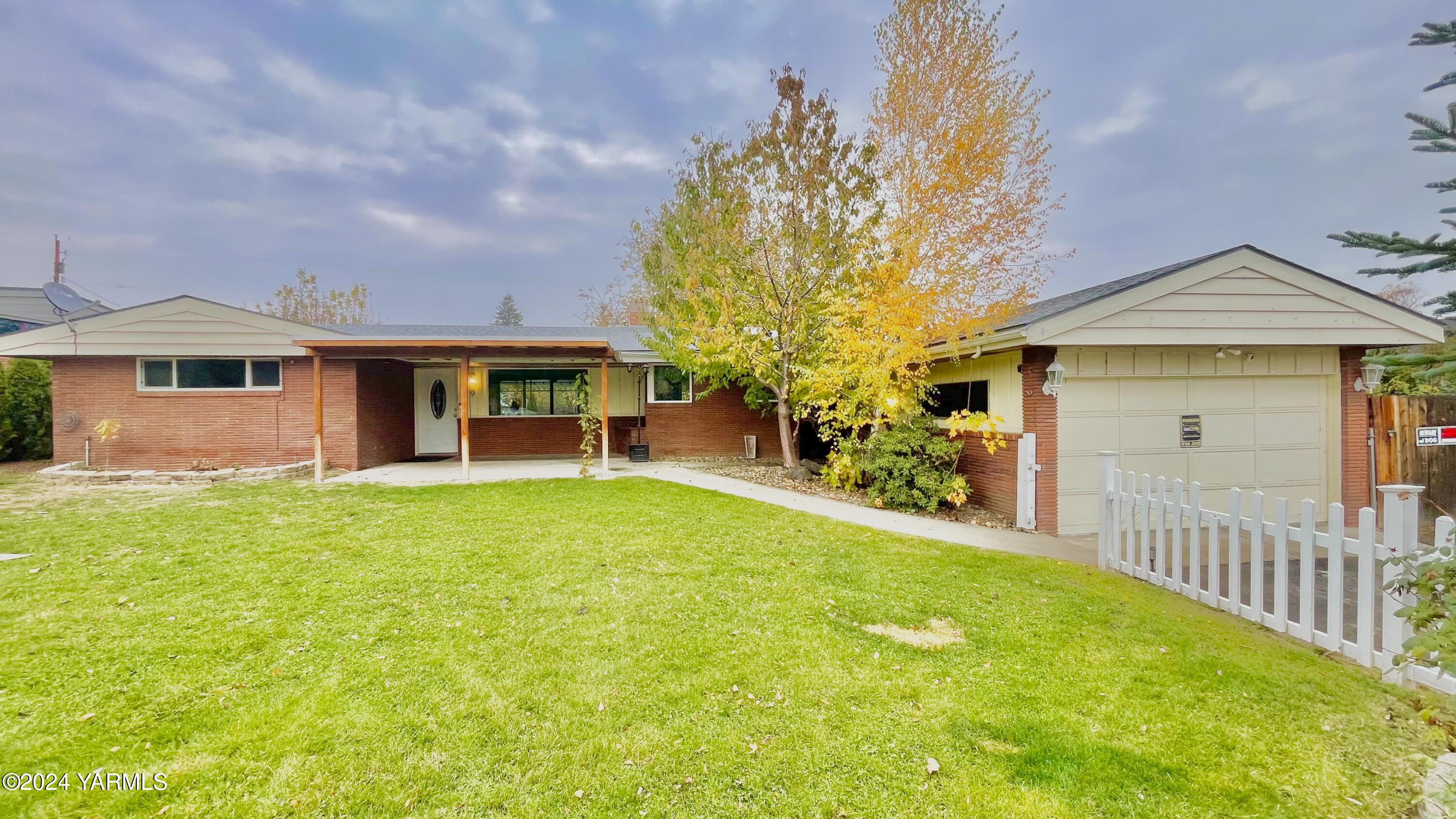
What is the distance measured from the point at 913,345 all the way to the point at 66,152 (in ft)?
87.8

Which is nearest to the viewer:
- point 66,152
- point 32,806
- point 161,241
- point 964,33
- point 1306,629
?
point 32,806

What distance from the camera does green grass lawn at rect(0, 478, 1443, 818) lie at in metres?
2.19

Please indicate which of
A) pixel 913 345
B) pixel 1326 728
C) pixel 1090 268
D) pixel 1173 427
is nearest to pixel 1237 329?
pixel 1173 427

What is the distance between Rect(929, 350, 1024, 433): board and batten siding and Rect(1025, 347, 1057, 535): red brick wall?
8.8 inches

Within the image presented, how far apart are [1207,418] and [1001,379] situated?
277 cm

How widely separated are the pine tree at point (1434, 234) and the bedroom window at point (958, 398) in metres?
5.85

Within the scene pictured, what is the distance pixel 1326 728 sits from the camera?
2643mm

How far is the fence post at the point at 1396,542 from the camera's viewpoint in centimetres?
309

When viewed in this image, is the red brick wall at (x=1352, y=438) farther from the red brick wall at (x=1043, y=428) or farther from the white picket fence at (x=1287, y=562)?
the red brick wall at (x=1043, y=428)

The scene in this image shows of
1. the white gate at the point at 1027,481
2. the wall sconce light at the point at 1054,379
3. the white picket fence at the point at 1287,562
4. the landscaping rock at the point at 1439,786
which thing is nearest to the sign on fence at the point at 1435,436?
the white picket fence at the point at 1287,562

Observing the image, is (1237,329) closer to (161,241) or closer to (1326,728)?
(1326,728)

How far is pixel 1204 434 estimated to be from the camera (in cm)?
761

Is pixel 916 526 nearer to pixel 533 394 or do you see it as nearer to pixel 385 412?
pixel 533 394

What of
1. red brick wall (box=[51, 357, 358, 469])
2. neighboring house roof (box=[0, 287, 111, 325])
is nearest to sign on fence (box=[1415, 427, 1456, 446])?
red brick wall (box=[51, 357, 358, 469])
